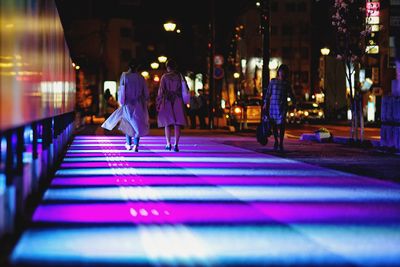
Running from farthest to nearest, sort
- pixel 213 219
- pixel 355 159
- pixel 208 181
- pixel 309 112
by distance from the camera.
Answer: pixel 309 112 < pixel 355 159 < pixel 208 181 < pixel 213 219

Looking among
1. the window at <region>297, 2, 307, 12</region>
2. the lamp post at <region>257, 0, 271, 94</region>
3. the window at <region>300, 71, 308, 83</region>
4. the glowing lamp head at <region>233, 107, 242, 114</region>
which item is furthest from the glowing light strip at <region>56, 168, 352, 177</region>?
the window at <region>297, 2, 307, 12</region>

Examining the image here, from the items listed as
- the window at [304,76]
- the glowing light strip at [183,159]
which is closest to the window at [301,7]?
the window at [304,76]

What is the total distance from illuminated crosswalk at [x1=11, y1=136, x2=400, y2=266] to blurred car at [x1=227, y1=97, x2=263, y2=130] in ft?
88.9

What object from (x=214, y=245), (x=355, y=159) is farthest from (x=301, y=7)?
(x=214, y=245)

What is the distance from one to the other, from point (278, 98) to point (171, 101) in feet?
8.11

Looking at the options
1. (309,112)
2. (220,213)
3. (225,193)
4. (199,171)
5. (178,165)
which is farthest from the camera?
(309,112)

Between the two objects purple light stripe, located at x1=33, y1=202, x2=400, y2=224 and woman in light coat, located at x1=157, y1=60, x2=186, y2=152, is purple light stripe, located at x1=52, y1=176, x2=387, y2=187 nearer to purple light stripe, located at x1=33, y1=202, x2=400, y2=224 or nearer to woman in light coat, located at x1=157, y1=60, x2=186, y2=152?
purple light stripe, located at x1=33, y1=202, x2=400, y2=224

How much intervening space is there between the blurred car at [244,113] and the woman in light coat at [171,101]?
67.4 ft

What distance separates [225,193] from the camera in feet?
36.5

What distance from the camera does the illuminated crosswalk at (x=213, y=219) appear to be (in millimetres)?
6605

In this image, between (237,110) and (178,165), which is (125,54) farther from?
(178,165)

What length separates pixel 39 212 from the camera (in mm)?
9336

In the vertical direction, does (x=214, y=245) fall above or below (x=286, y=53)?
below

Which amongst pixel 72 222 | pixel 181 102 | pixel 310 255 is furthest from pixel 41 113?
pixel 181 102
